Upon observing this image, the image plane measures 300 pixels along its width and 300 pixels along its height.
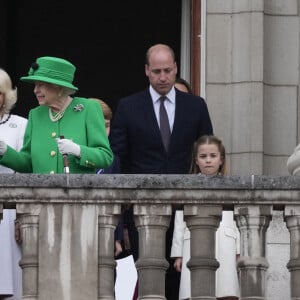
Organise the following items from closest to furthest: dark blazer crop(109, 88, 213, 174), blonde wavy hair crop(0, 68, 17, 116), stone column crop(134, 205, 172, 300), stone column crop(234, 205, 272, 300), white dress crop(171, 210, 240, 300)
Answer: stone column crop(134, 205, 172, 300) < stone column crop(234, 205, 272, 300) < white dress crop(171, 210, 240, 300) < blonde wavy hair crop(0, 68, 17, 116) < dark blazer crop(109, 88, 213, 174)

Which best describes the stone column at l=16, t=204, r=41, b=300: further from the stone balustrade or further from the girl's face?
the girl's face

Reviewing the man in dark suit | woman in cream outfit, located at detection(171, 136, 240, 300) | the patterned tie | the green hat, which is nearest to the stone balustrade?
woman in cream outfit, located at detection(171, 136, 240, 300)

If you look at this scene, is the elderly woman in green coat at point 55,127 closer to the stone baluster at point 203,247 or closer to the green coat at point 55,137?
the green coat at point 55,137

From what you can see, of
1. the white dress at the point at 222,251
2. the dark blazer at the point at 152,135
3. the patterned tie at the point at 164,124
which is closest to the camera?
the white dress at the point at 222,251

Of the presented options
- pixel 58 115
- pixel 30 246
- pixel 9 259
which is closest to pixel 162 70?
pixel 58 115

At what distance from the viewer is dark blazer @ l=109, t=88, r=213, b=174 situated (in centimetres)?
1548

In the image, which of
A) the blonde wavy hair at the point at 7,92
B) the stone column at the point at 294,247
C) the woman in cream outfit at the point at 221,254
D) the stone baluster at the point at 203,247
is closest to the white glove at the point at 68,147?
the blonde wavy hair at the point at 7,92

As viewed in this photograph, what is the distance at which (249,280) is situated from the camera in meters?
13.9

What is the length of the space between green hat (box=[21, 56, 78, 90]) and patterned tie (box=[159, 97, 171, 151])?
1151 mm

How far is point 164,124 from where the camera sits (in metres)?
15.7

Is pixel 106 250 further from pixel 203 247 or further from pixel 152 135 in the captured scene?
pixel 152 135

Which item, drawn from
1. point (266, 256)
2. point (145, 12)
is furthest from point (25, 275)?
point (145, 12)

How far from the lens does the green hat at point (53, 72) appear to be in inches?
573

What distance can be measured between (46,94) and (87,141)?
0.41 metres
